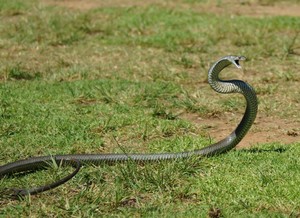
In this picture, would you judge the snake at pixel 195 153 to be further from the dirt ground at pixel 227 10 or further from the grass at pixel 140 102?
the dirt ground at pixel 227 10

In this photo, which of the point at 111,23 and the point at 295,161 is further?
the point at 111,23

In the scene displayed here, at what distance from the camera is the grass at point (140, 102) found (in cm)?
476

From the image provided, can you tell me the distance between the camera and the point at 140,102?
7.03 m

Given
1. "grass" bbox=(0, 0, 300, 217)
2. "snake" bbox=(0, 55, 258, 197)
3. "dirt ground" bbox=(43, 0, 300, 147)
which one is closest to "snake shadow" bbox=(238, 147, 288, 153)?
"grass" bbox=(0, 0, 300, 217)

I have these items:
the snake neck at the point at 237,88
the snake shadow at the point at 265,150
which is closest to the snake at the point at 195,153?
the snake neck at the point at 237,88

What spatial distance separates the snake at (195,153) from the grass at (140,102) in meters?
0.08

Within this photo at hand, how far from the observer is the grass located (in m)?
4.76

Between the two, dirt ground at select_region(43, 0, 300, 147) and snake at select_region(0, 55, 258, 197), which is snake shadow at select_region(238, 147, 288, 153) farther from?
dirt ground at select_region(43, 0, 300, 147)

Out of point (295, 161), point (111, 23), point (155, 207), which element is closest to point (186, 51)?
point (111, 23)

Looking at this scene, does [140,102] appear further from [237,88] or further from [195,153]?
[237,88]

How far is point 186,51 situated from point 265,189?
14.0ft

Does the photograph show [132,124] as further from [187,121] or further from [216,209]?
[216,209]

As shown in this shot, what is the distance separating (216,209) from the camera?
179 inches

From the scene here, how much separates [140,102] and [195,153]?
5.79 feet
